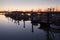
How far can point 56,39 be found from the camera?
7168 millimetres

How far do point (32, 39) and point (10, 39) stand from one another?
1.25 meters

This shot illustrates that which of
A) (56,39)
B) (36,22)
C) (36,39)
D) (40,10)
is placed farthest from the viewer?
(40,10)

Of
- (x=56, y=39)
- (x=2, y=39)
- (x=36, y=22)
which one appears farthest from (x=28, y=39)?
(x=36, y=22)

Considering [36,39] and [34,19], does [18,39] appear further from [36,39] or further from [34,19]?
[34,19]

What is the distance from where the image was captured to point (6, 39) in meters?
8.98

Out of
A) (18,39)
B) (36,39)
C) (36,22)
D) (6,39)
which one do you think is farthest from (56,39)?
(36,22)

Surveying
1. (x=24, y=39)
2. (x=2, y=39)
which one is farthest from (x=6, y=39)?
(x=24, y=39)

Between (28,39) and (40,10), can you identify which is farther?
(40,10)

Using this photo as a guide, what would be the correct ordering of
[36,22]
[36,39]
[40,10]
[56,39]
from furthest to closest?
[40,10]
[36,22]
[36,39]
[56,39]

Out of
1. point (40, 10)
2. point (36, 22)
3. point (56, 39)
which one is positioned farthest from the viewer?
point (40, 10)

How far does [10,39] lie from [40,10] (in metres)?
21.6

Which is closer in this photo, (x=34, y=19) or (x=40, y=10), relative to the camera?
(x=34, y=19)

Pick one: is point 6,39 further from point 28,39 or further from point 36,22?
point 36,22

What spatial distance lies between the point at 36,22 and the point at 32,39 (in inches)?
323
